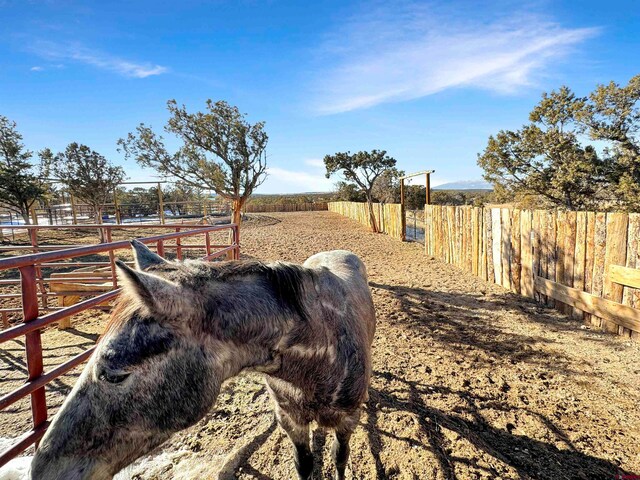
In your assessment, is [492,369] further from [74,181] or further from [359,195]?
[359,195]

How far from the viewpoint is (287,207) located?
1916 inches

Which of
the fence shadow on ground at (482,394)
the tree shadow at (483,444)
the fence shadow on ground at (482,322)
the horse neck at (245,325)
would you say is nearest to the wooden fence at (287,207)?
the fence shadow on ground at (482,322)

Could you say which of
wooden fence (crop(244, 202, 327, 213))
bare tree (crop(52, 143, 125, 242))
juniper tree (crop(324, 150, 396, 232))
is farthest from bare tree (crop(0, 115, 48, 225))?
wooden fence (crop(244, 202, 327, 213))

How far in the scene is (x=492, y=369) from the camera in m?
3.74

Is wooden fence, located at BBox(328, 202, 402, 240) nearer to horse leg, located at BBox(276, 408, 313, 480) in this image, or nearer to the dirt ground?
the dirt ground

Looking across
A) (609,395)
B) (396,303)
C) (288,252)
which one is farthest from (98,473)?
(288,252)

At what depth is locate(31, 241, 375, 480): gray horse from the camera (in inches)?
42.4

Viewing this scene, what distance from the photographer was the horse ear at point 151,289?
0.98m

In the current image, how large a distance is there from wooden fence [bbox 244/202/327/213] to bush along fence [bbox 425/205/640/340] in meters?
40.4

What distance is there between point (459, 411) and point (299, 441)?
1792 mm

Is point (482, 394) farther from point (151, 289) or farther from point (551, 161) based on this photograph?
point (551, 161)

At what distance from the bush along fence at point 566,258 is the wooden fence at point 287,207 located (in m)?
40.4

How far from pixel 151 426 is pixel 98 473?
0.21 m

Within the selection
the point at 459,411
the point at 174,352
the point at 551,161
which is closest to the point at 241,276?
the point at 174,352
